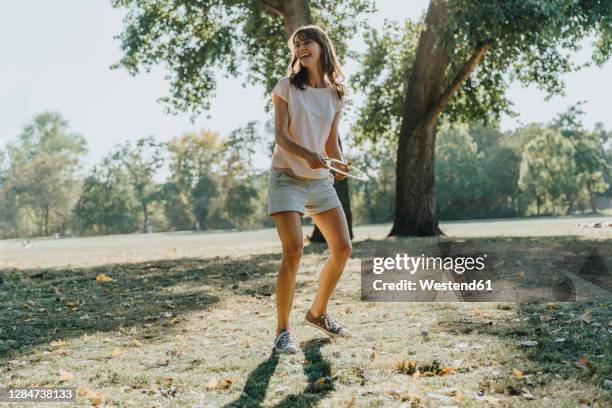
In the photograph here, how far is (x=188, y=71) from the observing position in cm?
1733

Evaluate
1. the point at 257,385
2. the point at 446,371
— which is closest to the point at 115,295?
the point at 257,385

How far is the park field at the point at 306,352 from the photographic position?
344 centimetres

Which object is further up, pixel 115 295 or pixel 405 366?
pixel 115 295

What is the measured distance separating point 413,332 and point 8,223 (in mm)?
65791

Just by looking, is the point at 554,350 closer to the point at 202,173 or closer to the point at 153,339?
the point at 153,339

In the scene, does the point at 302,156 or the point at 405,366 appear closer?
the point at 405,366

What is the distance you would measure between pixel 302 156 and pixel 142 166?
64416 mm

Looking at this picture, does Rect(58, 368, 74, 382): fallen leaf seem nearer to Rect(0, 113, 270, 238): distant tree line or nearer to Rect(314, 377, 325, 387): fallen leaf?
Rect(314, 377, 325, 387): fallen leaf

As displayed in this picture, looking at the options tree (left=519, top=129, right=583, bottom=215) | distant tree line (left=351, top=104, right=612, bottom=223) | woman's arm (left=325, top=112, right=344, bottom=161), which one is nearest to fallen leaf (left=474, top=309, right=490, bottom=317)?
woman's arm (left=325, top=112, right=344, bottom=161)

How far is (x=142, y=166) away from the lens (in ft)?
217

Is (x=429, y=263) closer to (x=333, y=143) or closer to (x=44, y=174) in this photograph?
(x=333, y=143)

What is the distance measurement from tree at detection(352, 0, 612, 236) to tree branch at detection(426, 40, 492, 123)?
0.08 ft

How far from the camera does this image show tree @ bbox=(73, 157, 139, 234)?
64875 millimetres

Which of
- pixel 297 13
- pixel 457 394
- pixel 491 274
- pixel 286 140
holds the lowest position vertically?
pixel 457 394
